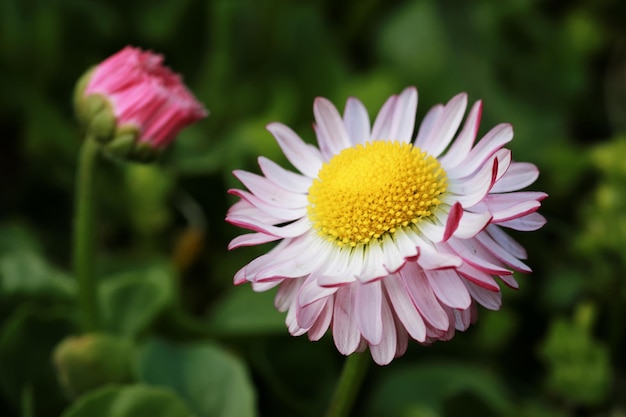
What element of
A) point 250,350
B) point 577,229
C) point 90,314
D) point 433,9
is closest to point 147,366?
point 90,314

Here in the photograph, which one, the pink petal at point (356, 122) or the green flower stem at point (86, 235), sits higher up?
the pink petal at point (356, 122)

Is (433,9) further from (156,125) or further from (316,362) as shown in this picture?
(156,125)

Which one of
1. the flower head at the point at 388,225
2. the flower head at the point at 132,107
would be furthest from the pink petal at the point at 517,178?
the flower head at the point at 132,107

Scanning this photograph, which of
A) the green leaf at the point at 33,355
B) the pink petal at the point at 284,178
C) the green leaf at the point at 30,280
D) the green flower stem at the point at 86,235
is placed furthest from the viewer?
the green leaf at the point at 30,280

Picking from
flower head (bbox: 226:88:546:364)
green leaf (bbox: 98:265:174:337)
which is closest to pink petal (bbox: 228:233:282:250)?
flower head (bbox: 226:88:546:364)

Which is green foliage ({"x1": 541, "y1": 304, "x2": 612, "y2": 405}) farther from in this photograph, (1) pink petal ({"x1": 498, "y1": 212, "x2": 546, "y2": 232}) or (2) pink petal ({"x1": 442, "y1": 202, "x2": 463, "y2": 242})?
(2) pink petal ({"x1": 442, "y1": 202, "x2": 463, "y2": 242})

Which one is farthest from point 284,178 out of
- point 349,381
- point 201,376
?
point 201,376

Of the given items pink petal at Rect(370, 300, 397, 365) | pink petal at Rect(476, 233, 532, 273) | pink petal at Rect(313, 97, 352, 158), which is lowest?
pink petal at Rect(370, 300, 397, 365)

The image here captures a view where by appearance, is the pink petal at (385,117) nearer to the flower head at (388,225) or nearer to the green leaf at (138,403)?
the flower head at (388,225)
